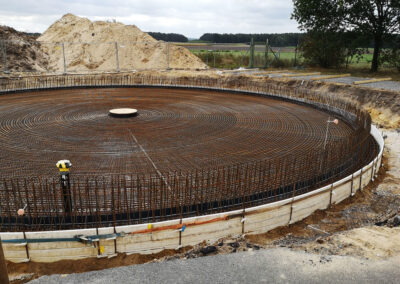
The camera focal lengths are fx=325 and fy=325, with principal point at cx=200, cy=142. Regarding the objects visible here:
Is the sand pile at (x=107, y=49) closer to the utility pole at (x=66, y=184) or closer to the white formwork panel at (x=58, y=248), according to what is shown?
the utility pole at (x=66, y=184)

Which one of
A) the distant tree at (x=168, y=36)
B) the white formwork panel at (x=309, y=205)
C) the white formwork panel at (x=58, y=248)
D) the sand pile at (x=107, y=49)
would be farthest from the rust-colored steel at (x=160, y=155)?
the distant tree at (x=168, y=36)

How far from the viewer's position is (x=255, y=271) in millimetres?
4348

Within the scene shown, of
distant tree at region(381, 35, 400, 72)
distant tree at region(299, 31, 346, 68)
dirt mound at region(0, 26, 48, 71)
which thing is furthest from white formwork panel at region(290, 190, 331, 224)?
dirt mound at region(0, 26, 48, 71)

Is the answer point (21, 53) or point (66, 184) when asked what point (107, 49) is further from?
point (66, 184)

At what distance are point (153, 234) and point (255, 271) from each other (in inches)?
67.1

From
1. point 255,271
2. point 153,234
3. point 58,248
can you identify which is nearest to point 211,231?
point 153,234

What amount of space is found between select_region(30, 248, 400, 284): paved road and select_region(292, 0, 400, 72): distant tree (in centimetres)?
2215

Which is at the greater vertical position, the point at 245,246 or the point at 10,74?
the point at 10,74

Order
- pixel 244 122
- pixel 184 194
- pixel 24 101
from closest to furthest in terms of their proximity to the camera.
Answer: pixel 184 194 → pixel 244 122 → pixel 24 101

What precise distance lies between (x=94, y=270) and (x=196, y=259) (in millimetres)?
1508

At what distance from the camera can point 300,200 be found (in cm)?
621

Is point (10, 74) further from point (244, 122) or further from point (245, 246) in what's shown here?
point (245, 246)

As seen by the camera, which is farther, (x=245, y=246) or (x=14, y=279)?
(x=245, y=246)

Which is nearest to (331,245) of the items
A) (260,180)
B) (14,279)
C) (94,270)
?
(260,180)
